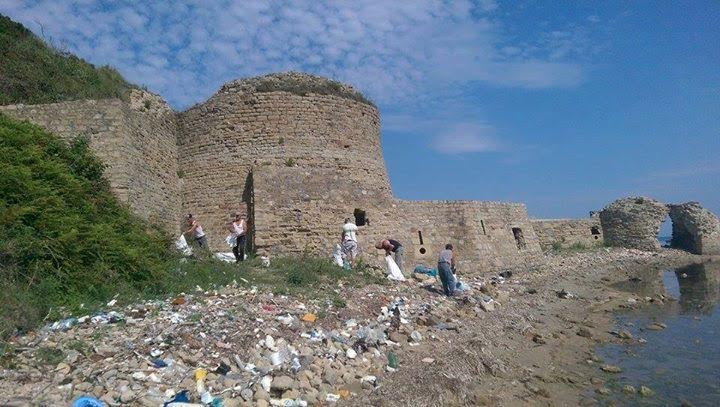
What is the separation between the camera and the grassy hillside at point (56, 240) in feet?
20.1

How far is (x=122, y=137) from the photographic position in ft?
37.5

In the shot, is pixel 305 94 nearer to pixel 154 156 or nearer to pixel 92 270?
pixel 154 156

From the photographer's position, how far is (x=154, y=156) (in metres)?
13.1

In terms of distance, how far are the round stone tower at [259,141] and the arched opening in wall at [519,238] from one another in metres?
8.44

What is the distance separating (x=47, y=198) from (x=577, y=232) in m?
25.8

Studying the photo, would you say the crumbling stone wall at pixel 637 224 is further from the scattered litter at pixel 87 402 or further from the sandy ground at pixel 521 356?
the scattered litter at pixel 87 402

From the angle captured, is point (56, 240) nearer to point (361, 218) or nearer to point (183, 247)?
point (183, 247)

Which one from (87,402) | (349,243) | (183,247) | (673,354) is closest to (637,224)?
(673,354)

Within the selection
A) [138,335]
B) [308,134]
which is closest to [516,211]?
[308,134]

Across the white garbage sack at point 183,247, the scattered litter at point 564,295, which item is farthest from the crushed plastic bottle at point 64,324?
the scattered litter at point 564,295

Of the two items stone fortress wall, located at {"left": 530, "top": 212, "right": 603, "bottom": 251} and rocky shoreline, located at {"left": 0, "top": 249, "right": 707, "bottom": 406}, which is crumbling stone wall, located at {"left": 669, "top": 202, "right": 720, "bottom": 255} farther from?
rocky shoreline, located at {"left": 0, "top": 249, "right": 707, "bottom": 406}

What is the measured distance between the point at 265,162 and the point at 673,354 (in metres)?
10.5

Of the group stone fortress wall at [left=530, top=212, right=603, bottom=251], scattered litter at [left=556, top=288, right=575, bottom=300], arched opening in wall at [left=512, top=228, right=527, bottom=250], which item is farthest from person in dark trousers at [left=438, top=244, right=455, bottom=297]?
stone fortress wall at [left=530, top=212, right=603, bottom=251]

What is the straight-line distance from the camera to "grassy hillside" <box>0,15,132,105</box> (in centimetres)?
1213
